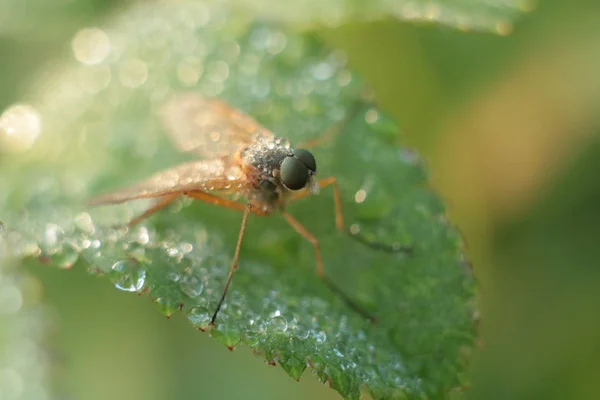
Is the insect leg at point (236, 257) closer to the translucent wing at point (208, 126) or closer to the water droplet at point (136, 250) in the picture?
the water droplet at point (136, 250)

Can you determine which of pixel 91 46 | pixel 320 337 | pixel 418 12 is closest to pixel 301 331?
pixel 320 337

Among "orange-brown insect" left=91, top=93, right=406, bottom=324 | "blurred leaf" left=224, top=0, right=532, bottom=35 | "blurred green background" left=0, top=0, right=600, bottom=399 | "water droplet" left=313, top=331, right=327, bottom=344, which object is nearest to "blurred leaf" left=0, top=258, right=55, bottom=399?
"blurred green background" left=0, top=0, right=600, bottom=399

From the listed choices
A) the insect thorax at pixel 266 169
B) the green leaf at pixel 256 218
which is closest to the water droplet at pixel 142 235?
the green leaf at pixel 256 218

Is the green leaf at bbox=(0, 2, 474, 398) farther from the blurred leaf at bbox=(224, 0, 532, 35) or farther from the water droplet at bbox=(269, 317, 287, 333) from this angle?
the blurred leaf at bbox=(224, 0, 532, 35)

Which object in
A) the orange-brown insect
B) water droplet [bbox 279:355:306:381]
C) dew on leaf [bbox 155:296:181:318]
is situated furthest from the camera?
the orange-brown insect

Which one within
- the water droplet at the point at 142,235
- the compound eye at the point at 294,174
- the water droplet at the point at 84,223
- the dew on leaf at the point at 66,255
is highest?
the compound eye at the point at 294,174

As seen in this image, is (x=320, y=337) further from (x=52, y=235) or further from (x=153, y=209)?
(x=52, y=235)

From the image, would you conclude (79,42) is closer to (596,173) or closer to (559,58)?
(559,58)
